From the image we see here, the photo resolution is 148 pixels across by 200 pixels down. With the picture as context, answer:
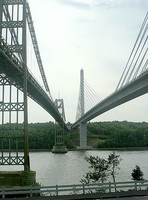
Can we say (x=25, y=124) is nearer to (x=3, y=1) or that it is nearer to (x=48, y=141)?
(x=3, y=1)

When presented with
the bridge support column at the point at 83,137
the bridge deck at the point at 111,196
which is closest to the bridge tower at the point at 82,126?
the bridge support column at the point at 83,137

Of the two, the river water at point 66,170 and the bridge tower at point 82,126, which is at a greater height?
the bridge tower at point 82,126

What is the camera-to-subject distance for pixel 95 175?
18.3 m

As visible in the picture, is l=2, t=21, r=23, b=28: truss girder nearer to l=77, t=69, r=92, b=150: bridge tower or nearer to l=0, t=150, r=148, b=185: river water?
l=0, t=150, r=148, b=185: river water

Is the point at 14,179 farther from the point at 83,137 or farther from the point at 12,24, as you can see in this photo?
the point at 83,137

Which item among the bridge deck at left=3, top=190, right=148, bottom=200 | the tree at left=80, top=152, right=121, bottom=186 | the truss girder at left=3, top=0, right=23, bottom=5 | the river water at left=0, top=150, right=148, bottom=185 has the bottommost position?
the river water at left=0, top=150, right=148, bottom=185

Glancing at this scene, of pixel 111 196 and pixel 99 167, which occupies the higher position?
pixel 99 167

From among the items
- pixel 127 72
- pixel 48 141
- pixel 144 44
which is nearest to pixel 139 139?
pixel 48 141

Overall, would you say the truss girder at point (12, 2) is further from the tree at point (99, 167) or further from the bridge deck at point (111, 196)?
the bridge deck at point (111, 196)

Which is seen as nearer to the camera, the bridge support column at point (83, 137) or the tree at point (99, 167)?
the tree at point (99, 167)

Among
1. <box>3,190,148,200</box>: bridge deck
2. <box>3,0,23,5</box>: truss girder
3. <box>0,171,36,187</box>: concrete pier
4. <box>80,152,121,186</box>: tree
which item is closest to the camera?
<box>3,190,148,200</box>: bridge deck

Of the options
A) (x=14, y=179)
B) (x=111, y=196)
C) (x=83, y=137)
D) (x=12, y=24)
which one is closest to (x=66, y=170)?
(x=14, y=179)

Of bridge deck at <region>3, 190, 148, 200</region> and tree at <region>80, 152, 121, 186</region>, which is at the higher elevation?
tree at <region>80, 152, 121, 186</region>

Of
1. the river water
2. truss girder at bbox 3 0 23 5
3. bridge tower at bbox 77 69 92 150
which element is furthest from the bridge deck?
bridge tower at bbox 77 69 92 150
